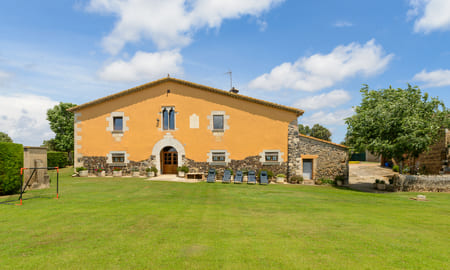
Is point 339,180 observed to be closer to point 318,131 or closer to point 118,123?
point 118,123

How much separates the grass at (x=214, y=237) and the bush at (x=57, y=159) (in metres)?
24.9

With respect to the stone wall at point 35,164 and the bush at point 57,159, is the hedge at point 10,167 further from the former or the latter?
the bush at point 57,159

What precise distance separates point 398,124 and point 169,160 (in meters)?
18.6

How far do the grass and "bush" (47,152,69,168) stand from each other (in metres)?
24.9

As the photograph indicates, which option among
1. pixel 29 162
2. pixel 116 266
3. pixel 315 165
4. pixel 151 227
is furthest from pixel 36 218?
pixel 315 165

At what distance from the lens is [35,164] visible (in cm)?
1195

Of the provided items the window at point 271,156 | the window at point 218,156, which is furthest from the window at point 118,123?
the window at point 271,156

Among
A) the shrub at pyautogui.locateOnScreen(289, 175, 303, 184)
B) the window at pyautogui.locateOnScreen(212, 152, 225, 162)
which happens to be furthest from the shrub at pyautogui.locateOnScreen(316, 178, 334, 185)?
the window at pyautogui.locateOnScreen(212, 152, 225, 162)

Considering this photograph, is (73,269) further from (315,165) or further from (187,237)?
(315,165)

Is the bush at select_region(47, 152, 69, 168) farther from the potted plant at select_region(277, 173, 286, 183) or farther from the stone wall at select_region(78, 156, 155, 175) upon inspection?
the potted plant at select_region(277, 173, 286, 183)

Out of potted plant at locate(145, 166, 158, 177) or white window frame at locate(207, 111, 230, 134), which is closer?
potted plant at locate(145, 166, 158, 177)

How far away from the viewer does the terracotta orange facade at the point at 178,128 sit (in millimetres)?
19484

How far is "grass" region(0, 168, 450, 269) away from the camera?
418 cm

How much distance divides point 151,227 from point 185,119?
14.6 metres
